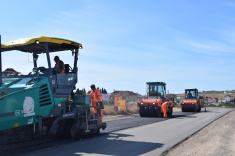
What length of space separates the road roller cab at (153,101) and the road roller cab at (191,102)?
7009mm

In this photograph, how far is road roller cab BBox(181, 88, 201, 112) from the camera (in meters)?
29.0

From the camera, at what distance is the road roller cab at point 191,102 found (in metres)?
29.0

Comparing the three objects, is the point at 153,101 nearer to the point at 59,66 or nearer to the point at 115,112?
the point at 115,112

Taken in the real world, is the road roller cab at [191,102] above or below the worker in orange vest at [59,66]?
below

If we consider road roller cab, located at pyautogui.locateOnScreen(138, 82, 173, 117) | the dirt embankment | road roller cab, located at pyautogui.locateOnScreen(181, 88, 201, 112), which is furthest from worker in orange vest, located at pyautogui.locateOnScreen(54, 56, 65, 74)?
road roller cab, located at pyautogui.locateOnScreen(181, 88, 201, 112)

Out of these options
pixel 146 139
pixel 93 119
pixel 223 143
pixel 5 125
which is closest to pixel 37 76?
pixel 5 125

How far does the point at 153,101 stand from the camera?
2173 centimetres

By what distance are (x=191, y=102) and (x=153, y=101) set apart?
8.92 m

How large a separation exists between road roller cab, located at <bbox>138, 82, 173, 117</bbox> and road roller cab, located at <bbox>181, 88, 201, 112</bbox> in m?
7.01

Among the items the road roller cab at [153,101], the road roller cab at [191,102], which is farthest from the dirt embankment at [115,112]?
the road roller cab at [191,102]

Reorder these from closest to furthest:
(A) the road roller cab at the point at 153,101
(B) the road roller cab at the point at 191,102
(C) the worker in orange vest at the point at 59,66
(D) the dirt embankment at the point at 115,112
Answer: (C) the worker in orange vest at the point at 59,66, (A) the road roller cab at the point at 153,101, (D) the dirt embankment at the point at 115,112, (B) the road roller cab at the point at 191,102

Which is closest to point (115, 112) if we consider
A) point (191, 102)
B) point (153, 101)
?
point (153, 101)

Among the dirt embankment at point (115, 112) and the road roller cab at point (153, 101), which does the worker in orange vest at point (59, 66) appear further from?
the dirt embankment at point (115, 112)

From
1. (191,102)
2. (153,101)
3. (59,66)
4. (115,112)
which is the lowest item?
(115,112)
